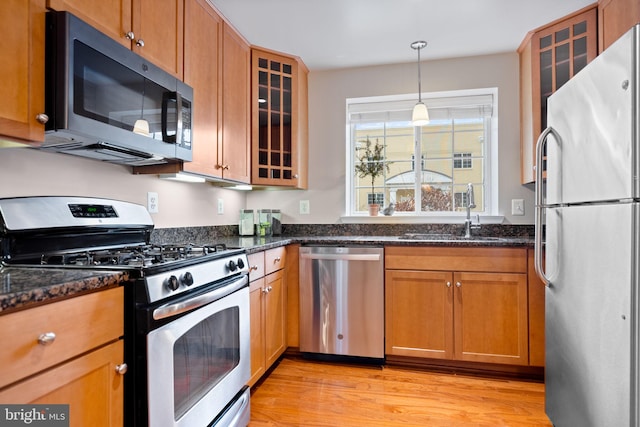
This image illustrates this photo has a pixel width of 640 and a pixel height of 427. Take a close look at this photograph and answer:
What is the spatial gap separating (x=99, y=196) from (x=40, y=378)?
1100 millimetres

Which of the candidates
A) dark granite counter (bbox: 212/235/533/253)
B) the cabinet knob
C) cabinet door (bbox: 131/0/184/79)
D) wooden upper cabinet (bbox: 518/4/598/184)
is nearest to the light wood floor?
dark granite counter (bbox: 212/235/533/253)

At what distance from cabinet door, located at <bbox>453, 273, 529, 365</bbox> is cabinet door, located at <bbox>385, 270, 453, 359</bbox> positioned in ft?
0.23

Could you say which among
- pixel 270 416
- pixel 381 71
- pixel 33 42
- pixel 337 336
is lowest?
pixel 270 416

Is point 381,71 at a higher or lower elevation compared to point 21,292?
higher

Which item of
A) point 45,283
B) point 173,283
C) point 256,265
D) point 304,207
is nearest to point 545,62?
point 304,207

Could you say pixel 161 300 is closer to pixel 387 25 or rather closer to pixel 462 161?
pixel 387 25

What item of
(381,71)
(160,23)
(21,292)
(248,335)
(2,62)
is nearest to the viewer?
(21,292)

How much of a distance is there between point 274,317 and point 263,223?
89 centimetres

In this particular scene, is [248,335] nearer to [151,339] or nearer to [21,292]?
[151,339]

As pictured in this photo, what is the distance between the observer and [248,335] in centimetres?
184

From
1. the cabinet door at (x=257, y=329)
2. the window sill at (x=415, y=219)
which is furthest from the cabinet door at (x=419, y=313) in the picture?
the cabinet door at (x=257, y=329)

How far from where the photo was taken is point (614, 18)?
200 cm

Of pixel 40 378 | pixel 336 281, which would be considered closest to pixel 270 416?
pixel 336 281

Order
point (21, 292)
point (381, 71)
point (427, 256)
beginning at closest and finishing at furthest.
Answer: point (21, 292) → point (427, 256) → point (381, 71)
